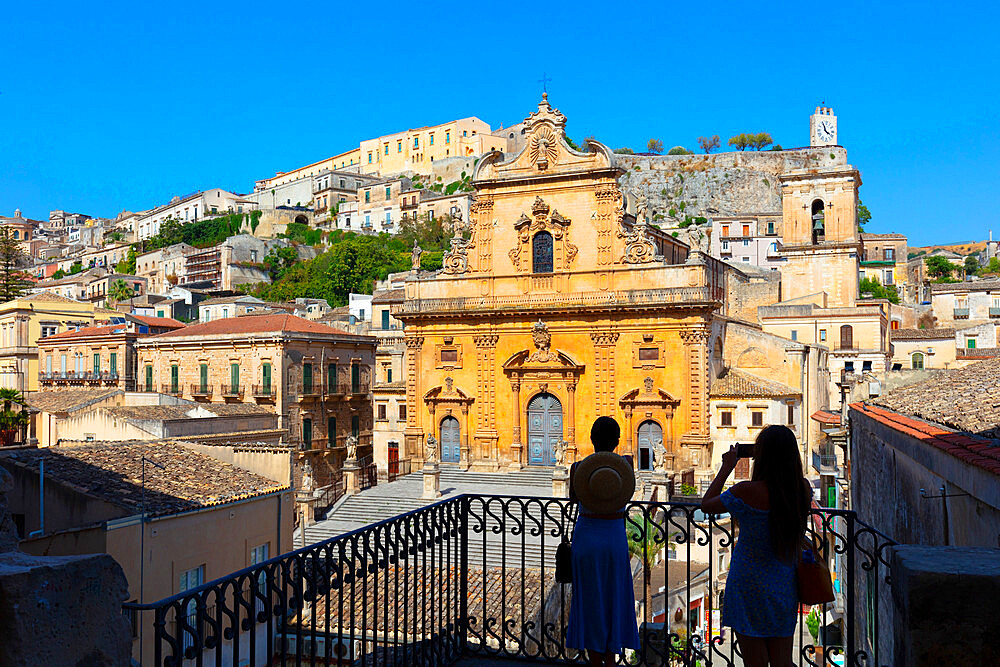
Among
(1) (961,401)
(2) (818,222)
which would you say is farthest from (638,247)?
(1) (961,401)

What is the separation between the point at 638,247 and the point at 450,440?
10408 mm

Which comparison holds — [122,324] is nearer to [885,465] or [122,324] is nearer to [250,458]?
[250,458]

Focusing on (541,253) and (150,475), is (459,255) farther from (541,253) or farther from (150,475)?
(150,475)

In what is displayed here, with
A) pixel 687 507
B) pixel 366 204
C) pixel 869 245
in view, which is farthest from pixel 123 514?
pixel 366 204

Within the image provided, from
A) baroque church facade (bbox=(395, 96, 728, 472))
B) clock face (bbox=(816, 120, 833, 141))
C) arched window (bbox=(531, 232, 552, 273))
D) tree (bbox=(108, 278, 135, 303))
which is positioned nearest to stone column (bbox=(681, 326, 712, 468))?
baroque church facade (bbox=(395, 96, 728, 472))

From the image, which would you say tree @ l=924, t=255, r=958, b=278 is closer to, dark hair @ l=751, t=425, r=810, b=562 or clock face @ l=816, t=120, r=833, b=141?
clock face @ l=816, t=120, r=833, b=141

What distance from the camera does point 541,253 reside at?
31.0 meters

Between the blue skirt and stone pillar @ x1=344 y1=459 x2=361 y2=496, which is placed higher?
the blue skirt

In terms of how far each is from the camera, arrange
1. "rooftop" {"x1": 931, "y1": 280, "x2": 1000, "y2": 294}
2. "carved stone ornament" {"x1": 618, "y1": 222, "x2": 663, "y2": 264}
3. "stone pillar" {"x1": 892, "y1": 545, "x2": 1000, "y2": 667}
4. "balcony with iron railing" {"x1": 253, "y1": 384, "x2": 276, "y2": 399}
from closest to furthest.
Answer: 1. "stone pillar" {"x1": 892, "y1": 545, "x2": 1000, "y2": 667}
2. "carved stone ornament" {"x1": 618, "y1": 222, "x2": 663, "y2": 264}
3. "balcony with iron railing" {"x1": 253, "y1": 384, "x2": 276, "y2": 399}
4. "rooftop" {"x1": 931, "y1": 280, "x2": 1000, "y2": 294}

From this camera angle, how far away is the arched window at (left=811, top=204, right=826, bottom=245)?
44062 mm

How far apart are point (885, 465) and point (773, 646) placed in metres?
7.64

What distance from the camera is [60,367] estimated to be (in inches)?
1725

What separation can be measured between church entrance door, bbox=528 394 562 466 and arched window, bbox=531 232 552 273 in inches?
191

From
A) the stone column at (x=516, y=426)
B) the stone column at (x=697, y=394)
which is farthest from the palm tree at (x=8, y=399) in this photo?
the stone column at (x=697, y=394)
